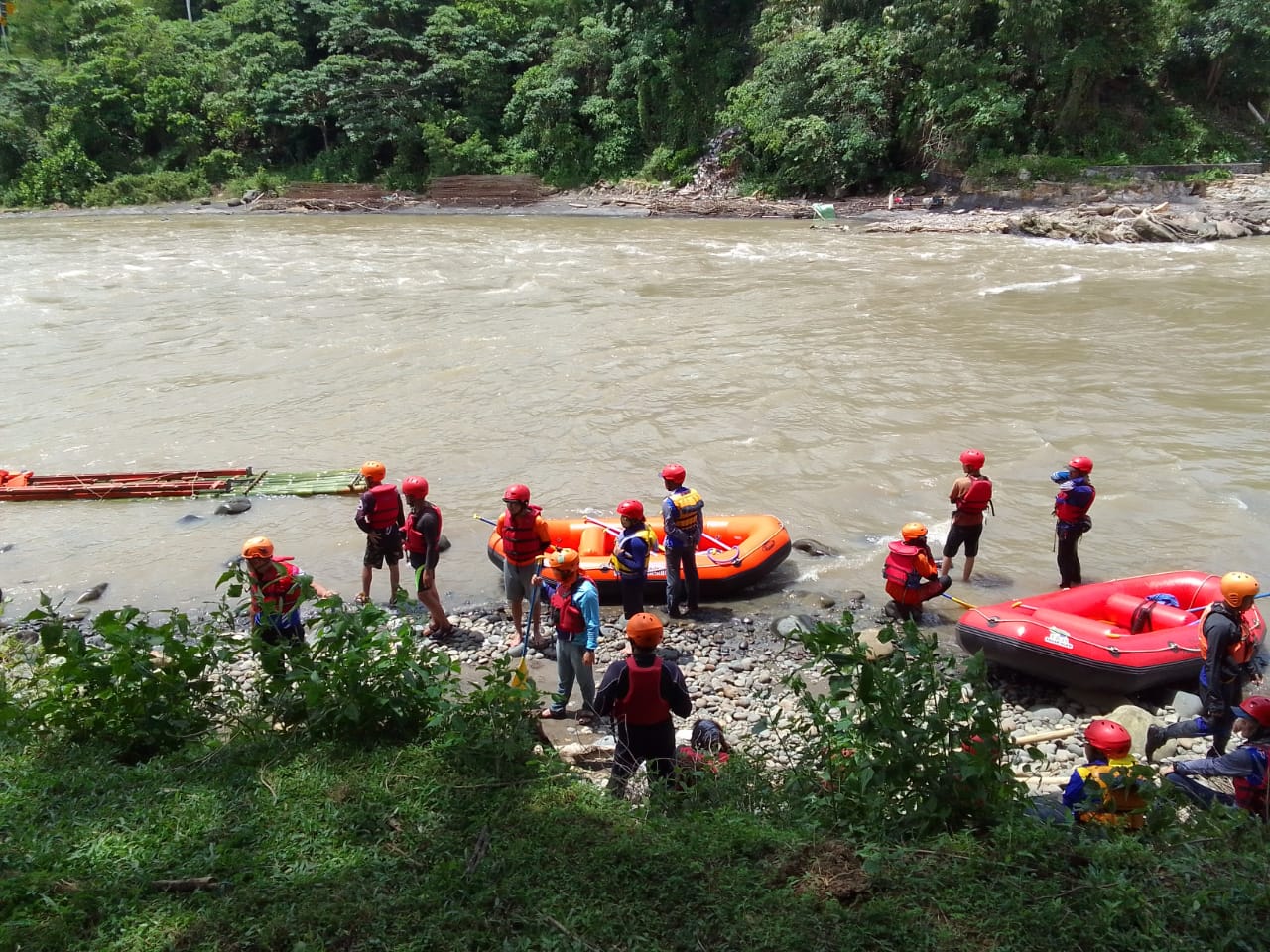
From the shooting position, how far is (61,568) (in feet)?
29.3

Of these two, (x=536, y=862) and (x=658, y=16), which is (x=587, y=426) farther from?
(x=658, y=16)

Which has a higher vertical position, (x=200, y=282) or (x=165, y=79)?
(x=165, y=79)

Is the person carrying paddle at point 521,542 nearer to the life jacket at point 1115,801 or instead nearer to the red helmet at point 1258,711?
the life jacket at point 1115,801

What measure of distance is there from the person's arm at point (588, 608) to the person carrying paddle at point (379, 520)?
87.0 inches

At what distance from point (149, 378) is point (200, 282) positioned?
8.67 meters

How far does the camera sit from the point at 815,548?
8.88 m

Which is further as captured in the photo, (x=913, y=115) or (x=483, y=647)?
(x=913, y=115)

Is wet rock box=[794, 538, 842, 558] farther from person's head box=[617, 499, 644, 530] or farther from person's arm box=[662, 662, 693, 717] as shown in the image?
person's arm box=[662, 662, 693, 717]

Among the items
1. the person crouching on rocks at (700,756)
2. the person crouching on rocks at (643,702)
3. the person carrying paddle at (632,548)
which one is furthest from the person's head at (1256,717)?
the person carrying paddle at (632,548)

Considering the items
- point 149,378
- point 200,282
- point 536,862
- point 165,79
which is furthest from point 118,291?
point 165,79

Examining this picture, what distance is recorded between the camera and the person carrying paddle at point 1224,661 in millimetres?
5133

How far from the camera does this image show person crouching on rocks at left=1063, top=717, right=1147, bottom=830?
3605 millimetres

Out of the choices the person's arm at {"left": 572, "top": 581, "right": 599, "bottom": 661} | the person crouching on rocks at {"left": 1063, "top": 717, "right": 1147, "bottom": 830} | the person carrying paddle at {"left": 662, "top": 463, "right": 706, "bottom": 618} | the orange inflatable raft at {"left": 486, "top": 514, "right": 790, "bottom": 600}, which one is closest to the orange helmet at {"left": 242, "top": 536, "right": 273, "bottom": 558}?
the person's arm at {"left": 572, "top": 581, "right": 599, "bottom": 661}

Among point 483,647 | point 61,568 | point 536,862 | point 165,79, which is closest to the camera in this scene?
point 536,862
